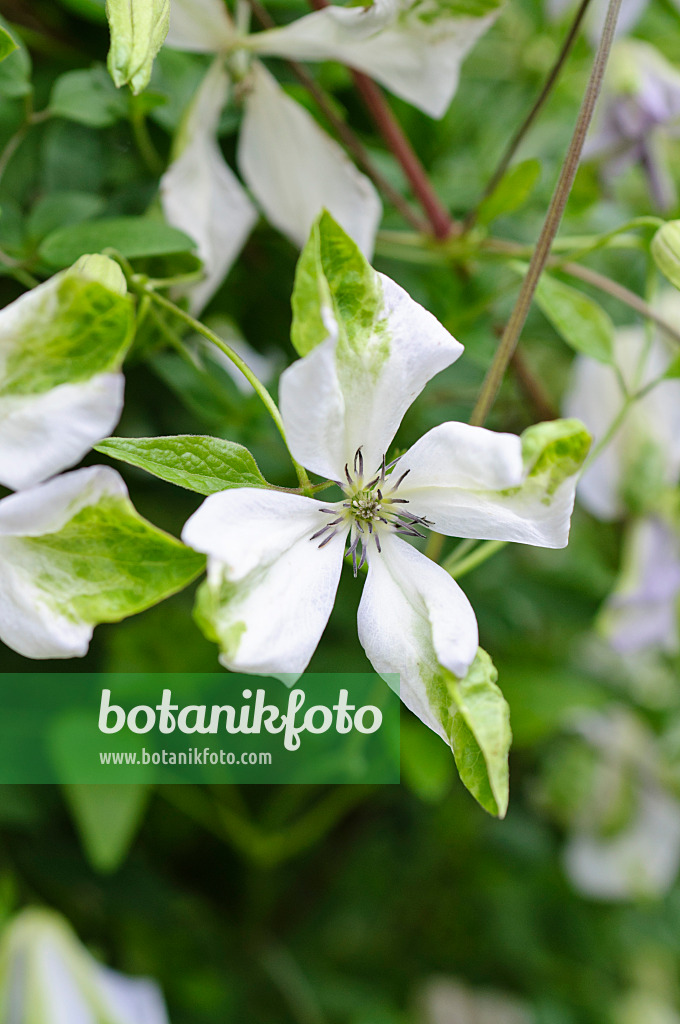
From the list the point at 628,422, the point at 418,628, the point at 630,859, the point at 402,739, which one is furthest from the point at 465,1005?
the point at 418,628

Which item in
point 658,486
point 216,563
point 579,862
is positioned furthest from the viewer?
point 579,862

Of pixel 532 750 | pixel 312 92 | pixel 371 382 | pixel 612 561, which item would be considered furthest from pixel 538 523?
pixel 532 750

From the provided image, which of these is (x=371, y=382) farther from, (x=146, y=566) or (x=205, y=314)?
(x=205, y=314)

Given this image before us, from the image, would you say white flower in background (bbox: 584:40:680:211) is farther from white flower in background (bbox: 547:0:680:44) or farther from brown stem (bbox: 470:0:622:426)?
brown stem (bbox: 470:0:622:426)

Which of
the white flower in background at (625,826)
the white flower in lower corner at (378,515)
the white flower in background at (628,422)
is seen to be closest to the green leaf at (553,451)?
the white flower in lower corner at (378,515)

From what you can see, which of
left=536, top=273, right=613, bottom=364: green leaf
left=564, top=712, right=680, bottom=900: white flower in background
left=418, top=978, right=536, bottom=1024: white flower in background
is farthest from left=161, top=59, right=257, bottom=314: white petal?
left=418, top=978, right=536, bottom=1024: white flower in background
